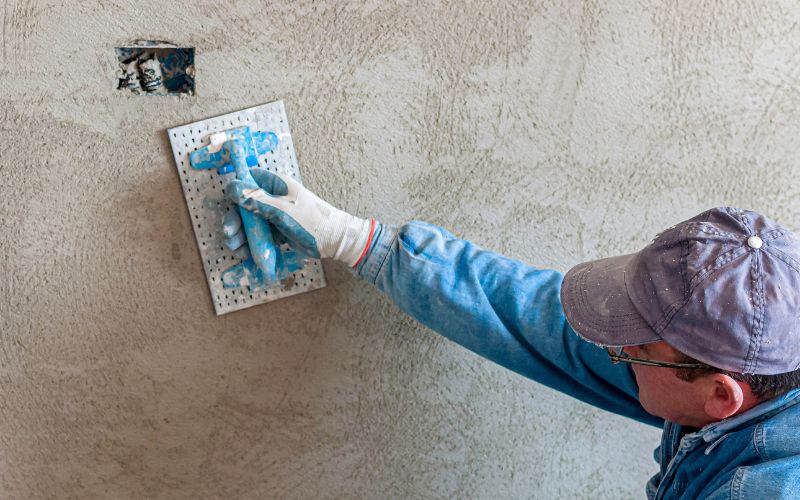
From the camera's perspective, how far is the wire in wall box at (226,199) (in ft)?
4.77

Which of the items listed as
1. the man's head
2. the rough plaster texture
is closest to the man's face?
the man's head

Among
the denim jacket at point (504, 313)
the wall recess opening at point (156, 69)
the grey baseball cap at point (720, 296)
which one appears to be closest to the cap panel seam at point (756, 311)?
the grey baseball cap at point (720, 296)

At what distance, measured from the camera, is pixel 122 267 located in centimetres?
148

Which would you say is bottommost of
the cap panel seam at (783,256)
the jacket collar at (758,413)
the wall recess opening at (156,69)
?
the jacket collar at (758,413)

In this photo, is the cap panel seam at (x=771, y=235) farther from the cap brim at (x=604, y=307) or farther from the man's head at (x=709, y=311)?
the cap brim at (x=604, y=307)

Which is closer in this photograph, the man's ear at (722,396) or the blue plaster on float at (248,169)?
the man's ear at (722,396)

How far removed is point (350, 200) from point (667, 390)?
0.82m

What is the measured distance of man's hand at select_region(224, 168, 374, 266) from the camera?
1404 mm

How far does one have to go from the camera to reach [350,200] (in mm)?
1560

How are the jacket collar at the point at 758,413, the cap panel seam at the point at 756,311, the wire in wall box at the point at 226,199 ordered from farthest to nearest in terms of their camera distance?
the wire in wall box at the point at 226,199 < the jacket collar at the point at 758,413 < the cap panel seam at the point at 756,311

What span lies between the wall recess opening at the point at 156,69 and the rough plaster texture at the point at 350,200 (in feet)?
0.08

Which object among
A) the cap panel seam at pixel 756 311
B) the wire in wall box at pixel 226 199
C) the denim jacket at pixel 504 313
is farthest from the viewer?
the wire in wall box at pixel 226 199

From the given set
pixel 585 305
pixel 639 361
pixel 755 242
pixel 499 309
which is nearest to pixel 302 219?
pixel 499 309

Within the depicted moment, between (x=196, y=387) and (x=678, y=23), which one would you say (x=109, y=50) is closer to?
(x=196, y=387)
